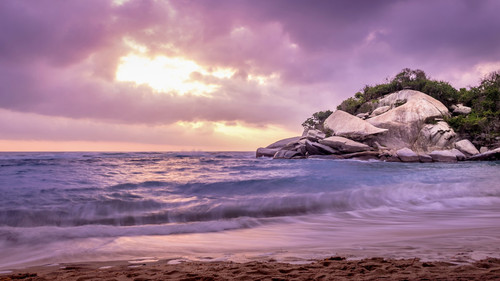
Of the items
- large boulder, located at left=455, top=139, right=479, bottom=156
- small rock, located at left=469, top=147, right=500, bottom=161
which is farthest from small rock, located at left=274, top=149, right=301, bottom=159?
small rock, located at left=469, top=147, right=500, bottom=161

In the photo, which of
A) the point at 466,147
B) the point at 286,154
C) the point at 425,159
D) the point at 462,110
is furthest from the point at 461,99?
the point at 286,154

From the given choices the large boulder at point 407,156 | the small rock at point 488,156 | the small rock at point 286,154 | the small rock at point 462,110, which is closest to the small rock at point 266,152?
the small rock at point 286,154

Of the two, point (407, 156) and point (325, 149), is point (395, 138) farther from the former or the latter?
point (325, 149)

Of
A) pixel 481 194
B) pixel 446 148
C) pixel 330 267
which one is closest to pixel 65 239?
pixel 330 267

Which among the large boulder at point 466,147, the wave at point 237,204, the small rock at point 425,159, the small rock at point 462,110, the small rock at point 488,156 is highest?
the small rock at point 462,110

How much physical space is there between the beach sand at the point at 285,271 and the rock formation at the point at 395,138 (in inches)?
866

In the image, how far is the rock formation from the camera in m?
22.7

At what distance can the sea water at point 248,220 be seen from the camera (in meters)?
3.53

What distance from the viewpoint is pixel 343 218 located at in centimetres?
610

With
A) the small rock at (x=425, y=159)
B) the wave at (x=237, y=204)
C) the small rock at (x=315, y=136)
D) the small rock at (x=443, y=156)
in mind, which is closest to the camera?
the wave at (x=237, y=204)

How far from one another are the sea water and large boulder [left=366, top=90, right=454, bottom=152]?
50.8 ft

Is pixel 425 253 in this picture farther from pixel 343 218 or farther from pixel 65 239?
pixel 65 239

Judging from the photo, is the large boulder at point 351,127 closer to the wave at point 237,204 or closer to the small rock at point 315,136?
the small rock at point 315,136

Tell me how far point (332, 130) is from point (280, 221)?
2317 cm
